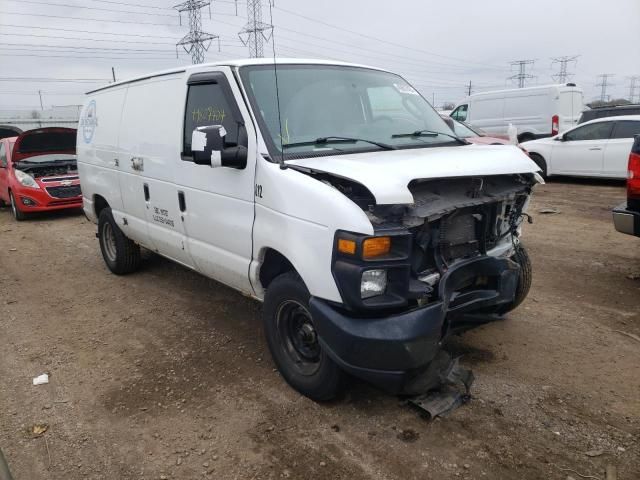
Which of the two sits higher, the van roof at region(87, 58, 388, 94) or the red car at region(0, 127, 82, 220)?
the van roof at region(87, 58, 388, 94)

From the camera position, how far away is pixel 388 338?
9.04 feet

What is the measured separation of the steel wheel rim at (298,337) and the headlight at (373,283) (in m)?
0.62

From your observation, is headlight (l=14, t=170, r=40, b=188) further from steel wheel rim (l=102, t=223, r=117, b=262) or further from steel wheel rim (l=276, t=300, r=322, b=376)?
steel wheel rim (l=276, t=300, r=322, b=376)

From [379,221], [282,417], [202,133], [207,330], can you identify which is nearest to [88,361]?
[207,330]

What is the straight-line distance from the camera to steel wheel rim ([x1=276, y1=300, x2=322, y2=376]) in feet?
11.1

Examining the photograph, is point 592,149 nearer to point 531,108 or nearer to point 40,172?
point 531,108

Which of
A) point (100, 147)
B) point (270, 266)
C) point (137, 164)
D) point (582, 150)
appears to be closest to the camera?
point (270, 266)

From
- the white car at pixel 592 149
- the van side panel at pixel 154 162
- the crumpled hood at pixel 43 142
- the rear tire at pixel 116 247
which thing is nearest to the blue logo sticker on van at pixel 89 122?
the rear tire at pixel 116 247

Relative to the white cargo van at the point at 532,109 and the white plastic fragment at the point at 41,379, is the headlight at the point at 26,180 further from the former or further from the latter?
the white cargo van at the point at 532,109

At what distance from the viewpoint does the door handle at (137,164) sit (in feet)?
16.0

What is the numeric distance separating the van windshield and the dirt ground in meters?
1.68

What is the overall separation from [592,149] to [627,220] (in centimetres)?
760

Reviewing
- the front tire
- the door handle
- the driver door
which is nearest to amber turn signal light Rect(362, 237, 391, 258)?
the front tire

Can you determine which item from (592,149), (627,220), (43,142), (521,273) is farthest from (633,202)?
(43,142)
